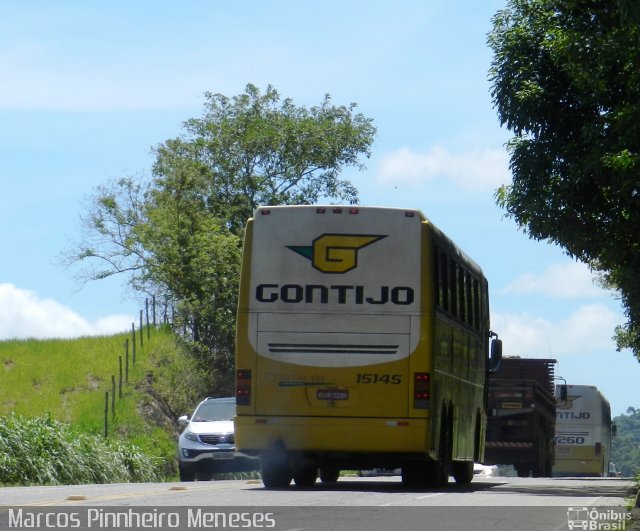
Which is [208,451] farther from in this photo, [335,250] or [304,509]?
[304,509]

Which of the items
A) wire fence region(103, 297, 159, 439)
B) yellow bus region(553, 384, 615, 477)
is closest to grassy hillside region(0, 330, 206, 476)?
wire fence region(103, 297, 159, 439)

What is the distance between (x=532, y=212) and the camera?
88.8ft

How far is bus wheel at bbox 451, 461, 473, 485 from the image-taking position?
82.0 feet

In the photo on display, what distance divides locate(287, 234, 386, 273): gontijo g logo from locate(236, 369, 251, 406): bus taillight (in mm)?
1754

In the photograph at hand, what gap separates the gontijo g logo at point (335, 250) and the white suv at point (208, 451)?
9104 millimetres

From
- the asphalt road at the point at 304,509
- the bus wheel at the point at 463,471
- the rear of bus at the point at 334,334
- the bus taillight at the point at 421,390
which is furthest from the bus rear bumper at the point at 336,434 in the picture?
the bus wheel at the point at 463,471

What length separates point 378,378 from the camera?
1991 cm

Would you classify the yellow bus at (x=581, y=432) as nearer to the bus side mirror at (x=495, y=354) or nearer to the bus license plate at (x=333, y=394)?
the bus side mirror at (x=495, y=354)

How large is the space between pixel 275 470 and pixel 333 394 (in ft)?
5.55

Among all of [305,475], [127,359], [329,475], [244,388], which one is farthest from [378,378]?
[127,359]

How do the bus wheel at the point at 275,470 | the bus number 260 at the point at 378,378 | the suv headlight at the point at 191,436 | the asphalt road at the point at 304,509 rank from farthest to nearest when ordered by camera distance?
the suv headlight at the point at 191,436, the bus wheel at the point at 275,470, the bus number 260 at the point at 378,378, the asphalt road at the point at 304,509

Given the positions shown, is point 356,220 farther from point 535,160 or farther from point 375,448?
point 535,160

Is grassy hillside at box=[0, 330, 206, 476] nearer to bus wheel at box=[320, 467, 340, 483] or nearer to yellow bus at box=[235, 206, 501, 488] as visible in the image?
bus wheel at box=[320, 467, 340, 483]

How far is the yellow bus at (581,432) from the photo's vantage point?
5072cm
